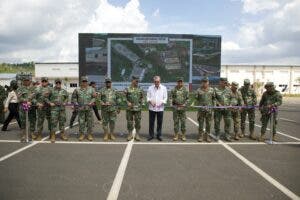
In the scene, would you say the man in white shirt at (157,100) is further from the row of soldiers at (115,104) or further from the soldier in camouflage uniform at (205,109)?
the soldier in camouflage uniform at (205,109)

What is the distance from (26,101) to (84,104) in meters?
1.69

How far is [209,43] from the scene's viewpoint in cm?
3131

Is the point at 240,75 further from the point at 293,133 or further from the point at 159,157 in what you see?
the point at 159,157

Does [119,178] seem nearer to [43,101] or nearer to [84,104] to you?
[84,104]

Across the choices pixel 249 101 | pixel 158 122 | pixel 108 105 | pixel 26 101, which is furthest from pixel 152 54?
pixel 26 101

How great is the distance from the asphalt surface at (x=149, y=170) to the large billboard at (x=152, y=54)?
2055 centimetres

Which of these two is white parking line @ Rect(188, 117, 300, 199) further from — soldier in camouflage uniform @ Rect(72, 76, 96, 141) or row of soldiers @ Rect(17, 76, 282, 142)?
soldier in camouflage uniform @ Rect(72, 76, 96, 141)

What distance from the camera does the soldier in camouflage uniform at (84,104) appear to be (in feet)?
35.2

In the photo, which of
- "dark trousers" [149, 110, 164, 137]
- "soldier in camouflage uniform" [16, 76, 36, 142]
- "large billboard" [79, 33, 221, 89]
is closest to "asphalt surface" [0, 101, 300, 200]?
"dark trousers" [149, 110, 164, 137]

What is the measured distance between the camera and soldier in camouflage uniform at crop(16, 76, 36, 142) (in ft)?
34.7

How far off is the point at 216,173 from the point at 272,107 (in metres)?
4.76

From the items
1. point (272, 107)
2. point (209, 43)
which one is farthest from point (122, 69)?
point (272, 107)

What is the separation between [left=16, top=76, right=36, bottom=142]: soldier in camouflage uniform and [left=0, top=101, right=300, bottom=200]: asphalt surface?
59 centimetres

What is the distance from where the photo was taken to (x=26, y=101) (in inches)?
415
